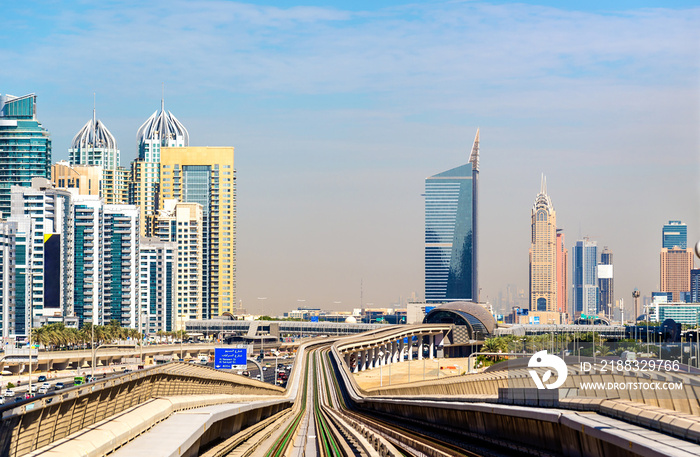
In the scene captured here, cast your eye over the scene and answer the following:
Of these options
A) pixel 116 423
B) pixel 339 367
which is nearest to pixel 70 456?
pixel 116 423

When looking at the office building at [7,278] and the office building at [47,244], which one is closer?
the office building at [7,278]

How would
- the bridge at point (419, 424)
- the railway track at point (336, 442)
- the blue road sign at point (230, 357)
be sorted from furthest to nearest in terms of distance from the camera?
1. the blue road sign at point (230, 357)
2. the railway track at point (336, 442)
3. the bridge at point (419, 424)

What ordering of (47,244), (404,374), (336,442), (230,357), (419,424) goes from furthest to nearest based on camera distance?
(47,244) → (404,374) → (230,357) → (419,424) → (336,442)

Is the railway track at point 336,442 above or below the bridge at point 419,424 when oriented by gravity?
below

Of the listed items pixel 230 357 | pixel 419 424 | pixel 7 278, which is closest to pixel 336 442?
pixel 419 424

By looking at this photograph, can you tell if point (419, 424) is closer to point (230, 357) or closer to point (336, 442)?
point (336, 442)

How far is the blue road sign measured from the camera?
89500 millimetres

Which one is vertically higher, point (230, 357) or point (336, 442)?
point (336, 442)

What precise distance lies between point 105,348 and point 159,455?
15464cm

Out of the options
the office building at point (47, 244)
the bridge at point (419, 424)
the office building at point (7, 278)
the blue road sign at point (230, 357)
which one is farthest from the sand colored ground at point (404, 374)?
the bridge at point (419, 424)

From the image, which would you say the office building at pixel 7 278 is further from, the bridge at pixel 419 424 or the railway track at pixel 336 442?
the bridge at pixel 419 424

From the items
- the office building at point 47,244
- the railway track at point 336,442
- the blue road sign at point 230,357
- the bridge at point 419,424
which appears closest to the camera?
the bridge at point 419,424

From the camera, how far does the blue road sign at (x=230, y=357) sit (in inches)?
3524

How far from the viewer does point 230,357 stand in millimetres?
89938
